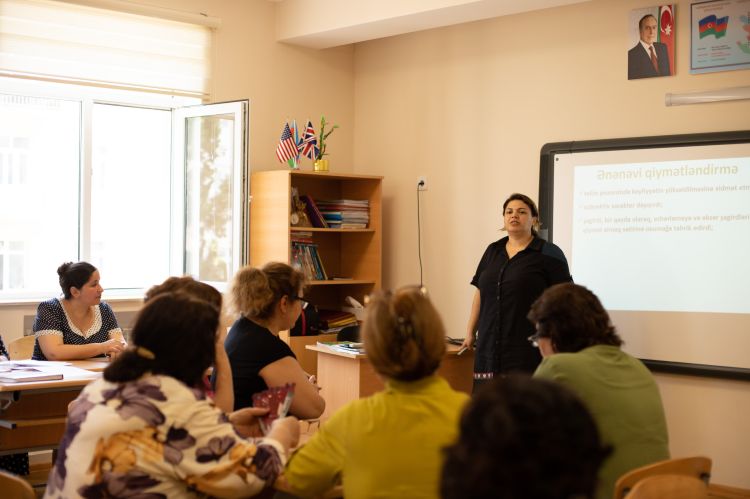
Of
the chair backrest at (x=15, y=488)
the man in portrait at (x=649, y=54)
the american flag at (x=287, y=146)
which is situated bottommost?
the chair backrest at (x=15, y=488)

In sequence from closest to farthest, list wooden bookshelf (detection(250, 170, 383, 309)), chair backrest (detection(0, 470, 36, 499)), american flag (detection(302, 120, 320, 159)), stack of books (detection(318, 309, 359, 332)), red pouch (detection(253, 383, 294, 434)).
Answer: chair backrest (detection(0, 470, 36, 499))
red pouch (detection(253, 383, 294, 434))
wooden bookshelf (detection(250, 170, 383, 309))
american flag (detection(302, 120, 320, 159))
stack of books (detection(318, 309, 359, 332))

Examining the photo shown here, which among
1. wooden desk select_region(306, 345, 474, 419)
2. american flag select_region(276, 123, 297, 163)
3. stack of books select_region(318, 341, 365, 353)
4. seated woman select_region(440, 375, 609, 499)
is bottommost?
wooden desk select_region(306, 345, 474, 419)

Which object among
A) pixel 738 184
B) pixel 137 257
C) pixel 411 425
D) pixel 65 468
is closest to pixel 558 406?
pixel 411 425

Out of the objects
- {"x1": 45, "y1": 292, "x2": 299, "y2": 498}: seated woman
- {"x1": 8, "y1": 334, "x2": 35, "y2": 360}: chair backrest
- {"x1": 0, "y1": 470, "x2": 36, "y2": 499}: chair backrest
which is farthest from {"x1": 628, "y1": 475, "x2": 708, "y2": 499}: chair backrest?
{"x1": 8, "y1": 334, "x2": 35, "y2": 360}: chair backrest

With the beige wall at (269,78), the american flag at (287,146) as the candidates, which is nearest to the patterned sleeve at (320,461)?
the beige wall at (269,78)

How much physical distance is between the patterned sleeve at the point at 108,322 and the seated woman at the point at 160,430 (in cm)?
263

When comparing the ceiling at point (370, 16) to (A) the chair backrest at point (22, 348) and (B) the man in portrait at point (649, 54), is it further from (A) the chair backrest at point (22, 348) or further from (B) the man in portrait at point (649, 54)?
(A) the chair backrest at point (22, 348)

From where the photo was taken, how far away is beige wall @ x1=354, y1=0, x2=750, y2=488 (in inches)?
187

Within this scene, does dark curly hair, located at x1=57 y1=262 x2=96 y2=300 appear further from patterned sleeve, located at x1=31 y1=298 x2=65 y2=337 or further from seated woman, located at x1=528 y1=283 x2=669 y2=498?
seated woman, located at x1=528 y1=283 x2=669 y2=498

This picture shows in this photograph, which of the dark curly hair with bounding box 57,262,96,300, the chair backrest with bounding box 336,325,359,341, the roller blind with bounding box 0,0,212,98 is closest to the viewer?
the dark curly hair with bounding box 57,262,96,300

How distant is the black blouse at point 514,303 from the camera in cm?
459

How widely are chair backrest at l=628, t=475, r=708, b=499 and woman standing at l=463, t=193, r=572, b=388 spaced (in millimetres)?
2465

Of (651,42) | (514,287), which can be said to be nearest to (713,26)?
(651,42)

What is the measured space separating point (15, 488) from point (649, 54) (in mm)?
4158
